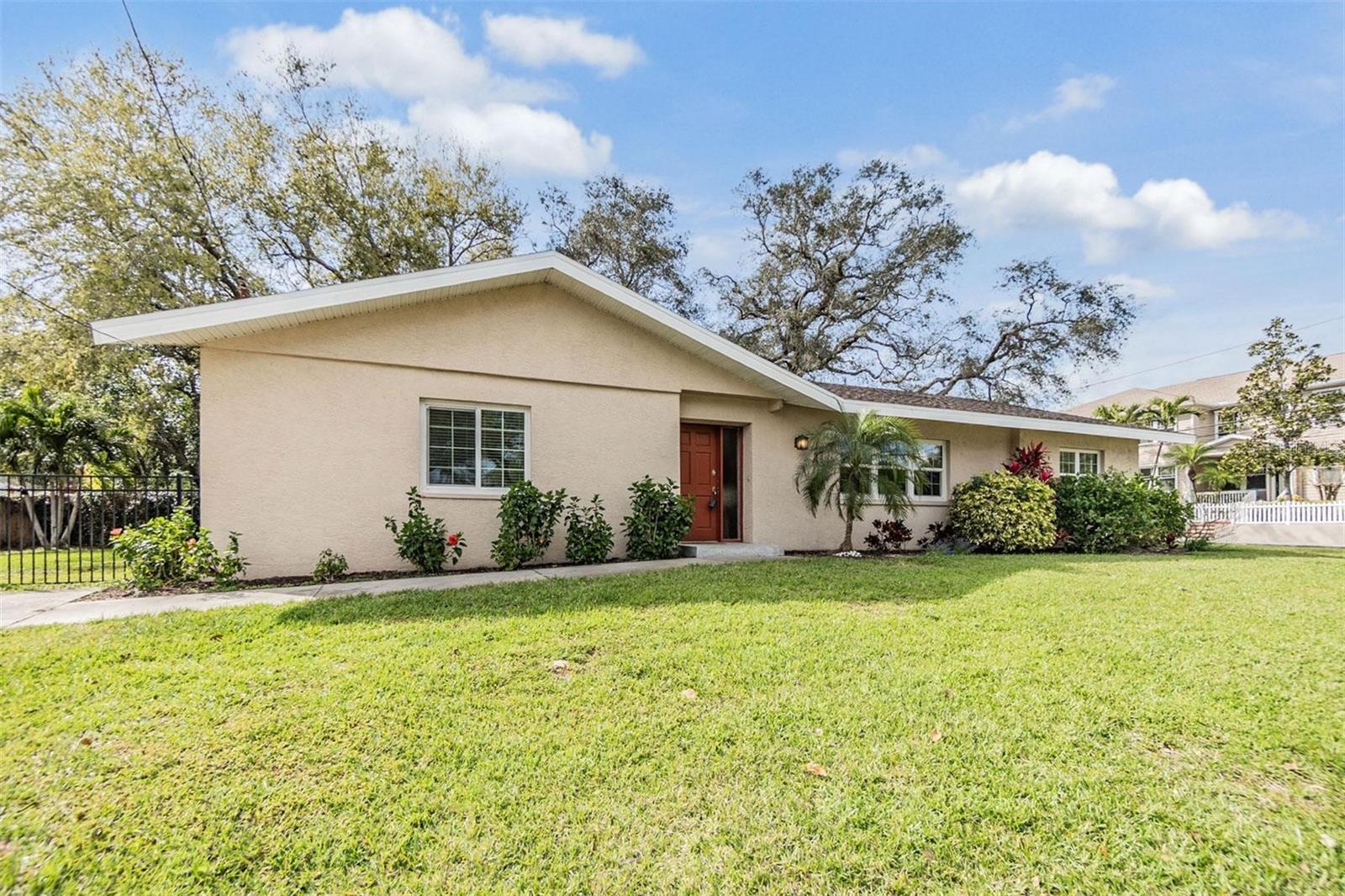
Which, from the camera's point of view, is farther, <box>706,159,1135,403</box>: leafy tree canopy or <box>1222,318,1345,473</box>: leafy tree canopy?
<box>706,159,1135,403</box>: leafy tree canopy

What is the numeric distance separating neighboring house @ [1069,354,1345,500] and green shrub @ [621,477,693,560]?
44.4 feet

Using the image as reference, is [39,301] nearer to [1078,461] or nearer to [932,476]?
[932,476]

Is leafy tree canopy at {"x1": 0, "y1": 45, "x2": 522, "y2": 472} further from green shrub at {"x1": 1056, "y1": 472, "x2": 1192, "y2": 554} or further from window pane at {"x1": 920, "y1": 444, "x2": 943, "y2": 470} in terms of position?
green shrub at {"x1": 1056, "y1": 472, "x2": 1192, "y2": 554}

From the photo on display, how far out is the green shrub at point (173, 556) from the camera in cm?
685

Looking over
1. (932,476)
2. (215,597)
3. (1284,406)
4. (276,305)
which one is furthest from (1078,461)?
(215,597)

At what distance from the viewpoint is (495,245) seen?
57.7 feet

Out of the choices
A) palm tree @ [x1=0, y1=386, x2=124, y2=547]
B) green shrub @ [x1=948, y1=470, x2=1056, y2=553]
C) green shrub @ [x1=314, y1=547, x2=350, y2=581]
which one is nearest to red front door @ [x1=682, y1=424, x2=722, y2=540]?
green shrub @ [x1=948, y1=470, x2=1056, y2=553]

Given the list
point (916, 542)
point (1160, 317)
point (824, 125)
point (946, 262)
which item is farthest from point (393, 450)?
point (1160, 317)

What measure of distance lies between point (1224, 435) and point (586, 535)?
1268 inches

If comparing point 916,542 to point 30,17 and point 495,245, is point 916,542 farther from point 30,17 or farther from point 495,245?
point 30,17

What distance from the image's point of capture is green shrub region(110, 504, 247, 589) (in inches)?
270

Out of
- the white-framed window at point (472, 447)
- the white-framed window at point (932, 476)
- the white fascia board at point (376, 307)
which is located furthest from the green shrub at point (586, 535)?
the white-framed window at point (932, 476)

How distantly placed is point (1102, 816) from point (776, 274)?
872 inches

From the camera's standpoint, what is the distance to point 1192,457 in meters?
25.8
